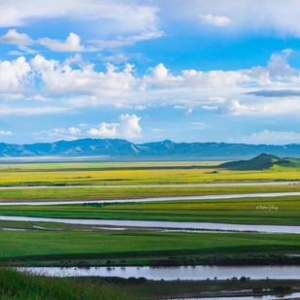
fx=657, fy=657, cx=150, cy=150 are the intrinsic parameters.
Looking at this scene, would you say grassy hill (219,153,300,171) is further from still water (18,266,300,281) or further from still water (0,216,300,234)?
still water (18,266,300,281)

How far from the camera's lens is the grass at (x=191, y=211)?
4897 cm

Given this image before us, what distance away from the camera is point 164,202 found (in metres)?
63.3

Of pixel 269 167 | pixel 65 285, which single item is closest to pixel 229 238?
pixel 65 285

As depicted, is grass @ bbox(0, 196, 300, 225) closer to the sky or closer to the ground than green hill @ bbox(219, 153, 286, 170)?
closer to the ground

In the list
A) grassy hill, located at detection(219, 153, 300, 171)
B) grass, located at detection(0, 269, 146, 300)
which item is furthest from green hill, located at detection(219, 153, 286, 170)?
grass, located at detection(0, 269, 146, 300)

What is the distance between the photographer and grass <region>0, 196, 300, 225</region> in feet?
161

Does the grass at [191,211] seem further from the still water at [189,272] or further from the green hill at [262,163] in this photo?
the green hill at [262,163]

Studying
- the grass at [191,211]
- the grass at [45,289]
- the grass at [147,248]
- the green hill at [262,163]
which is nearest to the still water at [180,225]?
the grass at [191,211]

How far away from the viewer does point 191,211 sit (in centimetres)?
5372

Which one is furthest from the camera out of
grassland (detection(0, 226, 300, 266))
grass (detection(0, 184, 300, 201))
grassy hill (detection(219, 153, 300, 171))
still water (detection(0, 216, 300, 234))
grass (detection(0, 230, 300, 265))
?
grassy hill (detection(219, 153, 300, 171))

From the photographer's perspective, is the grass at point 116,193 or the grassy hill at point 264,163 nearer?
the grass at point 116,193

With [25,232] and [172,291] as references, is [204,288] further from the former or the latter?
[25,232]

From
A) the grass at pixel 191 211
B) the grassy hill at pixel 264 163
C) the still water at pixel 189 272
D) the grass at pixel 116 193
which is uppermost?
the grassy hill at pixel 264 163

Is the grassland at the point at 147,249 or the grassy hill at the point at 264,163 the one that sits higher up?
the grassy hill at the point at 264,163
